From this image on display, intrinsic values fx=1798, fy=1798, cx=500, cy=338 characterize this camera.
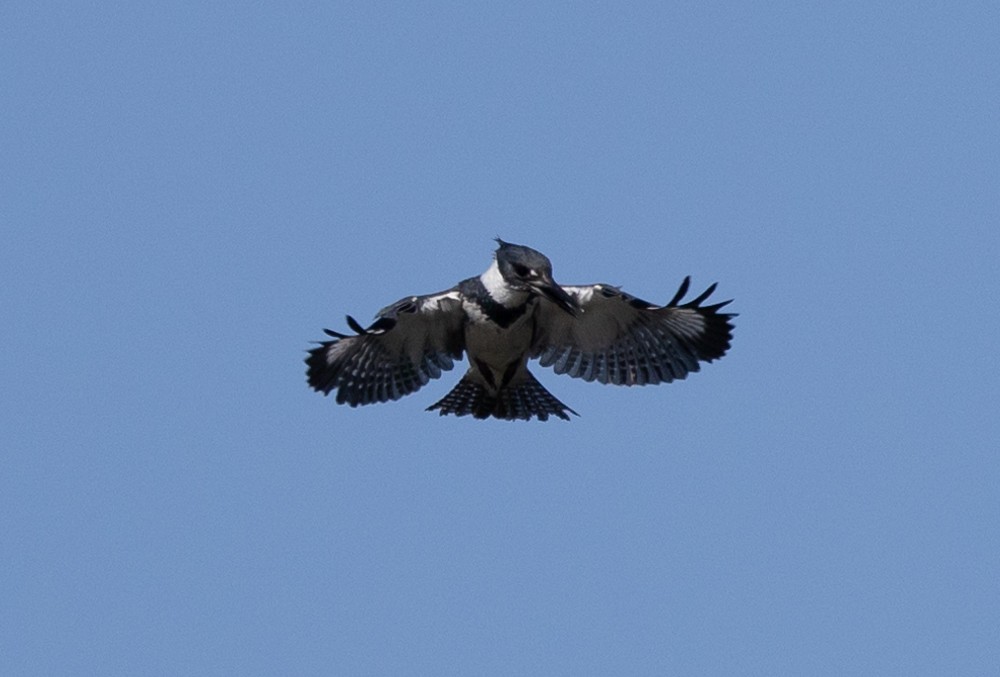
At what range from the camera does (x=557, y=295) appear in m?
12.0

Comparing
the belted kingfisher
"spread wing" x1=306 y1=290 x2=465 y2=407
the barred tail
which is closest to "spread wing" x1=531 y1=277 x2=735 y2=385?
the belted kingfisher

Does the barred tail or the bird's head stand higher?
the bird's head

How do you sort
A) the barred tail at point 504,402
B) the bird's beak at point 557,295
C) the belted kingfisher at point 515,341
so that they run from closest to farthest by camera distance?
the bird's beak at point 557,295, the belted kingfisher at point 515,341, the barred tail at point 504,402

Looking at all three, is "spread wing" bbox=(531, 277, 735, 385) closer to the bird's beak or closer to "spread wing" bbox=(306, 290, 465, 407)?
the bird's beak

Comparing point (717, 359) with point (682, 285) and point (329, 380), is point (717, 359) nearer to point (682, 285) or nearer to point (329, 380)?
point (682, 285)

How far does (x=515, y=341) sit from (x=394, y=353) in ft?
2.83

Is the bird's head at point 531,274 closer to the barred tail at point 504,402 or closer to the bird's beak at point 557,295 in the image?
the bird's beak at point 557,295

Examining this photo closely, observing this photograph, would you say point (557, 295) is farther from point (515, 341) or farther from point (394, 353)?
point (394, 353)

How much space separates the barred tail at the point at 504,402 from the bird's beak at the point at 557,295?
3.79 ft

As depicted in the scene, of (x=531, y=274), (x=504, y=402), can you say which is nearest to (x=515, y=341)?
(x=504, y=402)

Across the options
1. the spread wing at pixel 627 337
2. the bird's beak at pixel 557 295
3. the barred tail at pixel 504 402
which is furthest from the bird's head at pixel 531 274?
the barred tail at pixel 504 402

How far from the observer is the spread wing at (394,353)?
485 inches

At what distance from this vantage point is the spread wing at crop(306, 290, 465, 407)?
12328 millimetres

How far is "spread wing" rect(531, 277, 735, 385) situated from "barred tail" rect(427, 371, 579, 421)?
0.23 m
